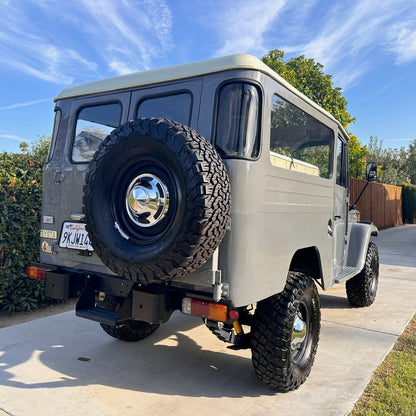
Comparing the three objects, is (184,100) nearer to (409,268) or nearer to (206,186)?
(206,186)

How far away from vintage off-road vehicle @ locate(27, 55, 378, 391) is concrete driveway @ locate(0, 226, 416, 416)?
293mm

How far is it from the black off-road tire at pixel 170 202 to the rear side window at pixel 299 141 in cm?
73

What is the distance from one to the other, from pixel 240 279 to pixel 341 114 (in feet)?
43.3

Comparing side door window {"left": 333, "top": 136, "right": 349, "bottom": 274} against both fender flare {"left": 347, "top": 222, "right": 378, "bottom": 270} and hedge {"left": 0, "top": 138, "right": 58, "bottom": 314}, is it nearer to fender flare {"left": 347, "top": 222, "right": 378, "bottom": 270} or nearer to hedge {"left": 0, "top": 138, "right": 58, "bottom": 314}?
fender flare {"left": 347, "top": 222, "right": 378, "bottom": 270}

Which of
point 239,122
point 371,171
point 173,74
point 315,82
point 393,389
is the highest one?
point 315,82

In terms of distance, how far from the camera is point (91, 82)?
133 inches

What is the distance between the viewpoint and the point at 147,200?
8.17 feet

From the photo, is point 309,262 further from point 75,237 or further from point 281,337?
point 75,237

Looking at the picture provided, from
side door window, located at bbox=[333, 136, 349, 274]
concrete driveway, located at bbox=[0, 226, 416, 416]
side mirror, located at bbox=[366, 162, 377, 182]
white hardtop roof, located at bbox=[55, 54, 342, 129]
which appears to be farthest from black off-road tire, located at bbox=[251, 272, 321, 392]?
side mirror, located at bbox=[366, 162, 377, 182]

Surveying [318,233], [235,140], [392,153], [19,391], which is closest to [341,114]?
[318,233]

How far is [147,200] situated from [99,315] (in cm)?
106

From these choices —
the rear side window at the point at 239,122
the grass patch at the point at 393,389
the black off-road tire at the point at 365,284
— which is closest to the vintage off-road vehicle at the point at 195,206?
the rear side window at the point at 239,122

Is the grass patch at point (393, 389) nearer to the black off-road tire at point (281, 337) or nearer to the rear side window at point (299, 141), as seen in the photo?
the black off-road tire at point (281, 337)

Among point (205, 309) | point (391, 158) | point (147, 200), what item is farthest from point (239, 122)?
point (391, 158)
